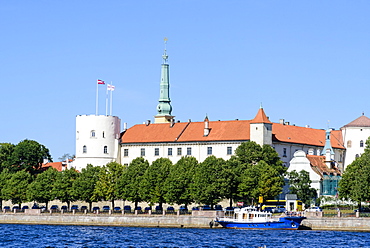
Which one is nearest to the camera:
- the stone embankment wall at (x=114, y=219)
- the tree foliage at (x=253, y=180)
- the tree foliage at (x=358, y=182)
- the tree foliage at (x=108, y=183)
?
the tree foliage at (x=358, y=182)

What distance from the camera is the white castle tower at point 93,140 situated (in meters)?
146

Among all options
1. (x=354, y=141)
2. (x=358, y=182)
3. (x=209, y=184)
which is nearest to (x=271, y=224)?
(x=358, y=182)

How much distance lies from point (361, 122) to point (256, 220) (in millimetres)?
52225

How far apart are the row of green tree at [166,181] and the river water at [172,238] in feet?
41.2

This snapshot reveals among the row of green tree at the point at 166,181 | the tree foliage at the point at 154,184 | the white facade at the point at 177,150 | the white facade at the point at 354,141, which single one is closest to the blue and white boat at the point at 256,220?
the row of green tree at the point at 166,181

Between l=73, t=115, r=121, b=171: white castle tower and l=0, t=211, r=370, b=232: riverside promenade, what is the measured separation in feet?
70.8

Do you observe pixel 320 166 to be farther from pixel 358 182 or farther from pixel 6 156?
pixel 6 156

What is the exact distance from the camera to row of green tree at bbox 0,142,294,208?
119750 millimetres

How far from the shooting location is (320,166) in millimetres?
140250

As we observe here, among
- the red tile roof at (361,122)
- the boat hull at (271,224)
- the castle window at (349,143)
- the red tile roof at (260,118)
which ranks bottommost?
the boat hull at (271,224)

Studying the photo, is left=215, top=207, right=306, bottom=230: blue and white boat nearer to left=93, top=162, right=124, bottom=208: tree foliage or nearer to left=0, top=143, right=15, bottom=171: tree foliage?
left=93, top=162, right=124, bottom=208: tree foliage

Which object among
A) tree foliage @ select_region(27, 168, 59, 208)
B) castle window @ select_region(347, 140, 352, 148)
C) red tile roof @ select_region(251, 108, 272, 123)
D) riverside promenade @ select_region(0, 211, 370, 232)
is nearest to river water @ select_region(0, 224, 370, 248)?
riverside promenade @ select_region(0, 211, 370, 232)

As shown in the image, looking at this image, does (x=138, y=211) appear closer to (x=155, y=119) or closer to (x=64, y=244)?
(x=64, y=244)

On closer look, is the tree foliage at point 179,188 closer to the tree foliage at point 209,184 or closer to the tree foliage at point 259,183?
the tree foliage at point 209,184
